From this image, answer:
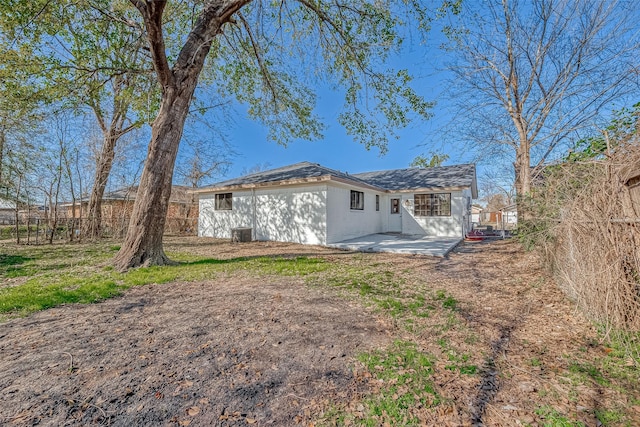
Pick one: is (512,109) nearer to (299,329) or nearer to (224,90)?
(224,90)

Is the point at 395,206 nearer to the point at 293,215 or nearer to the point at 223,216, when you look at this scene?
the point at 293,215

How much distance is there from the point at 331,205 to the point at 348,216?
4.63ft

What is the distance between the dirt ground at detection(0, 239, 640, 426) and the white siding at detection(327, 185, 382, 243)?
20.8 feet

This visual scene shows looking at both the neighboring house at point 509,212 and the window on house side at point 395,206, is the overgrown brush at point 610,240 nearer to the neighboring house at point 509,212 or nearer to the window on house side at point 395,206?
the neighboring house at point 509,212

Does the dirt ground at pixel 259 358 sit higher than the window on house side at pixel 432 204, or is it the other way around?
the window on house side at pixel 432 204

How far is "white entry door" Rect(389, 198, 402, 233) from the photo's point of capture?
49.3 feet

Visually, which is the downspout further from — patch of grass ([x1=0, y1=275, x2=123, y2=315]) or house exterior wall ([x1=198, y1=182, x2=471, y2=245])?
patch of grass ([x1=0, y1=275, x2=123, y2=315])

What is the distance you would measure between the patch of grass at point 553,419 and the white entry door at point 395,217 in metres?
13.4

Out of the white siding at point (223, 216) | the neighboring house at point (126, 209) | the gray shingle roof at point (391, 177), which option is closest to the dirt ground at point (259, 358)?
the gray shingle roof at point (391, 177)

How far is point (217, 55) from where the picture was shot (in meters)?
9.53

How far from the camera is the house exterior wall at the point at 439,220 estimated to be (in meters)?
13.0

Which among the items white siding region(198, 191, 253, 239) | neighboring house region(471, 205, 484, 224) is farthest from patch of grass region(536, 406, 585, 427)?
neighboring house region(471, 205, 484, 224)

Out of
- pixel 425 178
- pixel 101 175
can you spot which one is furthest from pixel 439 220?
pixel 101 175

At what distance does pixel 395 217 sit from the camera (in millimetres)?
15109
